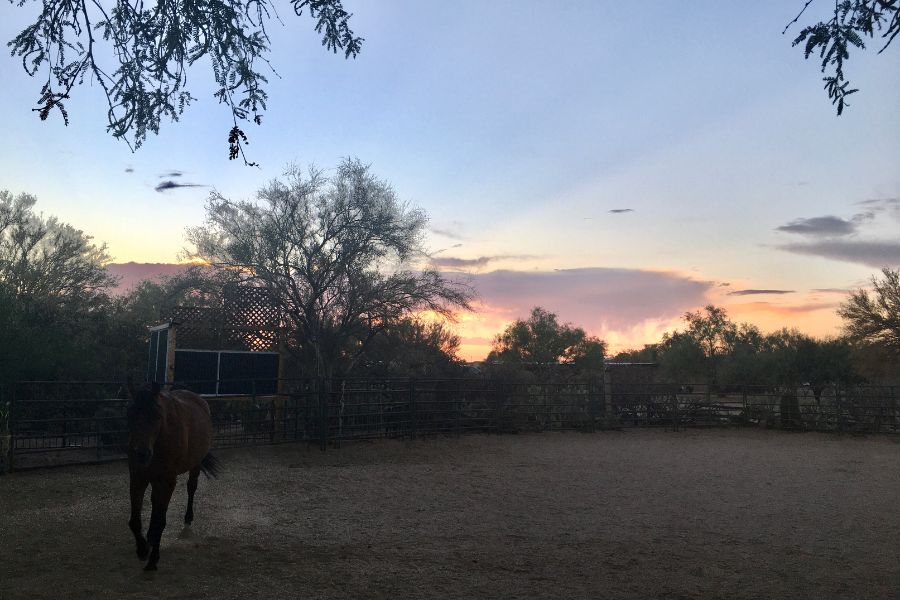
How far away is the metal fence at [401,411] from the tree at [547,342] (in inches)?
937

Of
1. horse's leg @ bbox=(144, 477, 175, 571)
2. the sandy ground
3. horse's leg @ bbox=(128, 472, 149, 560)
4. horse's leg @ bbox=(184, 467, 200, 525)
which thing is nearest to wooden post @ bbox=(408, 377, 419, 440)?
Answer: the sandy ground

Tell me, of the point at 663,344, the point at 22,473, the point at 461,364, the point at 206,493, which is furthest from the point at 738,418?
the point at 663,344

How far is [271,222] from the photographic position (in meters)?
15.6

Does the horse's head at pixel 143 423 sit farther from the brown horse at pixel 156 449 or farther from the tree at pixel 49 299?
the tree at pixel 49 299

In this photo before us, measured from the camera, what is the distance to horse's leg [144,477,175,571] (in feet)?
15.6

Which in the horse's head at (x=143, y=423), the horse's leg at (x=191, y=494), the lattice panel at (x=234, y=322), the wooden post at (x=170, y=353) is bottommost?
the horse's leg at (x=191, y=494)

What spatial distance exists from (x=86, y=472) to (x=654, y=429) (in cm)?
1438

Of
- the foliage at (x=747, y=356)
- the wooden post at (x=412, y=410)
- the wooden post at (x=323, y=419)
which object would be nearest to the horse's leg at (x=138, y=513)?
the wooden post at (x=323, y=419)

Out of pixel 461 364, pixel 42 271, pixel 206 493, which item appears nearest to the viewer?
pixel 206 493

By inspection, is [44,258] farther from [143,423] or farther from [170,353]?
[143,423]

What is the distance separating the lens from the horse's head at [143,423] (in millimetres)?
4742

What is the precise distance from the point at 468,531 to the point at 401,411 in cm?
808

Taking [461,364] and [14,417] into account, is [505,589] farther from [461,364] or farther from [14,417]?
[461,364]

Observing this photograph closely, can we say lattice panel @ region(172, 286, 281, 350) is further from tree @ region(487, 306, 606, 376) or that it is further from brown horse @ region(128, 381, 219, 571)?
tree @ region(487, 306, 606, 376)
